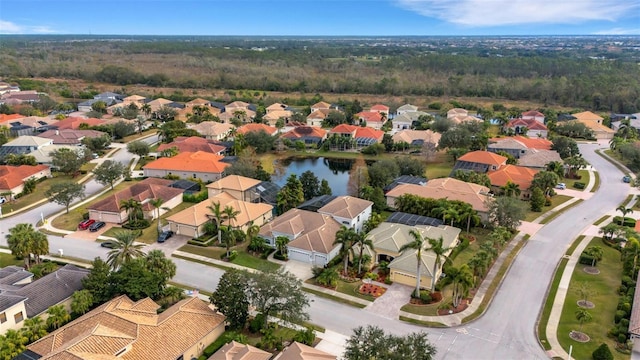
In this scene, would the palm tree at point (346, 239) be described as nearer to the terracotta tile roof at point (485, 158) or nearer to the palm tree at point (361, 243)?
the palm tree at point (361, 243)

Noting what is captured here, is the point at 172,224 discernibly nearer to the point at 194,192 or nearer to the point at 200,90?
the point at 194,192

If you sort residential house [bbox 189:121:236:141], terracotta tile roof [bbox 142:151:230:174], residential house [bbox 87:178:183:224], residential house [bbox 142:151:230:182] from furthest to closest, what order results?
residential house [bbox 189:121:236:141]
terracotta tile roof [bbox 142:151:230:174]
residential house [bbox 142:151:230:182]
residential house [bbox 87:178:183:224]

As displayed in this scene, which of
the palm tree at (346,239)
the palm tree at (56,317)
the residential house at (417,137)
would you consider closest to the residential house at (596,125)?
the residential house at (417,137)

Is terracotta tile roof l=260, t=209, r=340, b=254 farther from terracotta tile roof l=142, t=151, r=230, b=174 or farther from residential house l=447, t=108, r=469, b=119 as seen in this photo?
residential house l=447, t=108, r=469, b=119

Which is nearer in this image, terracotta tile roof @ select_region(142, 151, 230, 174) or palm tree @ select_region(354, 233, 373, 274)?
palm tree @ select_region(354, 233, 373, 274)

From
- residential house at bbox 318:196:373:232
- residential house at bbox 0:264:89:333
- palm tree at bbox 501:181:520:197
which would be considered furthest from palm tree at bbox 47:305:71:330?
palm tree at bbox 501:181:520:197
